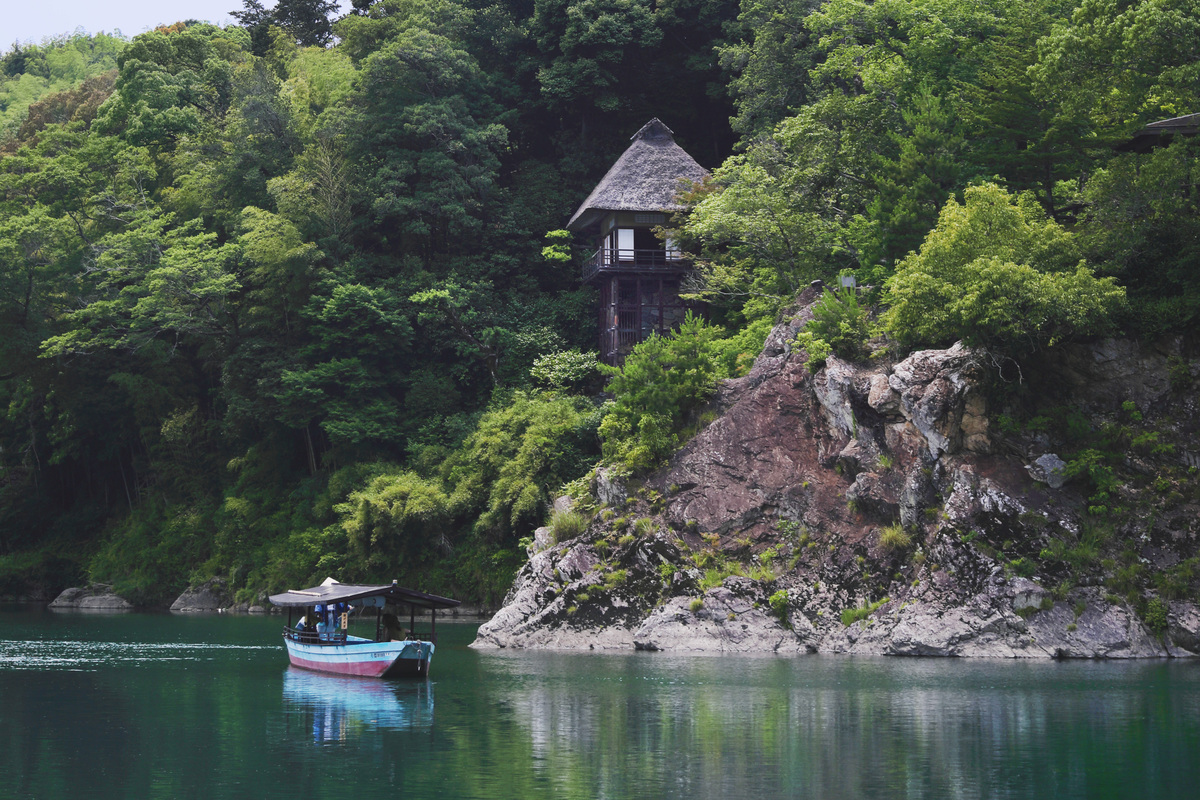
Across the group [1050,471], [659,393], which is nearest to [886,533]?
[1050,471]

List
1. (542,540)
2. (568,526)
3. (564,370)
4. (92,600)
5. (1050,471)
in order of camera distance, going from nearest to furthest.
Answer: (1050,471), (568,526), (542,540), (564,370), (92,600)

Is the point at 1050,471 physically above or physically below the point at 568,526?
above

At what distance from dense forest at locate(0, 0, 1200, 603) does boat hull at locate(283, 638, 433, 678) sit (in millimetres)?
12691

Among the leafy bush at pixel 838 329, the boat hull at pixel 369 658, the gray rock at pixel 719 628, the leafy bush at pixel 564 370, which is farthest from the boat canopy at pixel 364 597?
the leafy bush at pixel 564 370

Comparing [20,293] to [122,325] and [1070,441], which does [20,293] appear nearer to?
[122,325]

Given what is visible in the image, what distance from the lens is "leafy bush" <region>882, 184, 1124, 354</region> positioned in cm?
3200

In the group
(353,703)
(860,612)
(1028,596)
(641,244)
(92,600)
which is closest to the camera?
(353,703)

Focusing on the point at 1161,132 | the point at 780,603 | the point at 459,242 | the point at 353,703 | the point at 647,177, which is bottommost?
the point at 353,703

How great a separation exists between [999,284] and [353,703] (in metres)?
19.5

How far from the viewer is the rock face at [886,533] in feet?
102

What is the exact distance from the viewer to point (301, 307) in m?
55.0

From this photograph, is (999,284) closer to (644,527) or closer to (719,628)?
(719,628)

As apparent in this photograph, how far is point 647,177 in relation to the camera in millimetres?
51875

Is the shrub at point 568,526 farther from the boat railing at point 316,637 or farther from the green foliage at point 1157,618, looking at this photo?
the green foliage at point 1157,618
